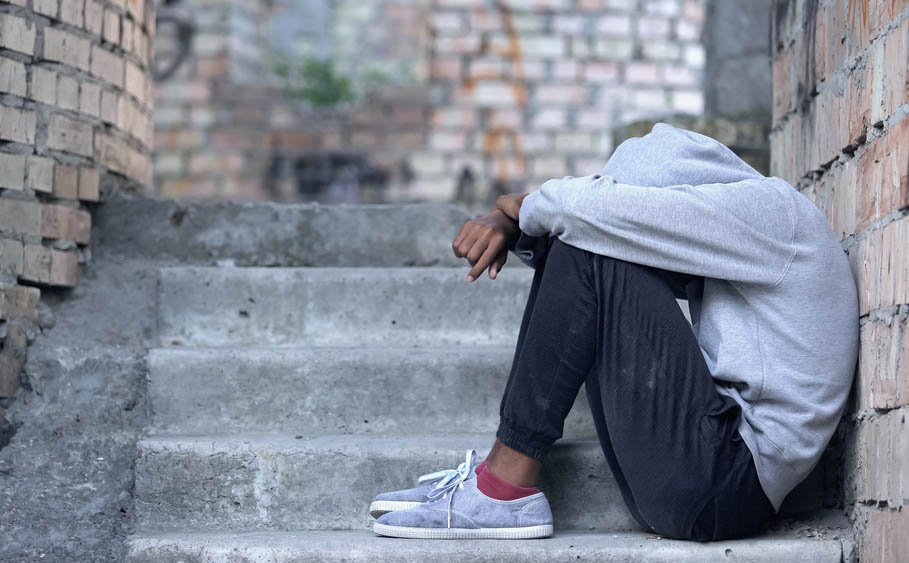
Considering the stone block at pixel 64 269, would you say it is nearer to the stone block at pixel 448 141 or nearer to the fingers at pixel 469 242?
the fingers at pixel 469 242

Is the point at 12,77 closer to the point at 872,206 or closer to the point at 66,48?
the point at 66,48

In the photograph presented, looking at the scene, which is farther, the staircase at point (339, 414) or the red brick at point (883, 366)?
the staircase at point (339, 414)

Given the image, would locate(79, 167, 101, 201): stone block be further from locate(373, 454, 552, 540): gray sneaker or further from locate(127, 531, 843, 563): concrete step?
locate(373, 454, 552, 540): gray sneaker

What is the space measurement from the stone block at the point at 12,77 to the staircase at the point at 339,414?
551mm

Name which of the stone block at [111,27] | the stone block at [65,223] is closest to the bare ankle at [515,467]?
the stone block at [65,223]

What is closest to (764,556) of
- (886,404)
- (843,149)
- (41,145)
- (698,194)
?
(886,404)

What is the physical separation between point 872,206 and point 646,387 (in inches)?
19.7

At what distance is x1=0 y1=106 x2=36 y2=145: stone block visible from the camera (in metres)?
2.22

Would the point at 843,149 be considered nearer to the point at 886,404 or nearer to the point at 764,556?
the point at 886,404

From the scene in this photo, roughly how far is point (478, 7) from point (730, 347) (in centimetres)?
613

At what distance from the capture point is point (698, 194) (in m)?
1.64

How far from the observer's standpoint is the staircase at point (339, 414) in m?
1.77

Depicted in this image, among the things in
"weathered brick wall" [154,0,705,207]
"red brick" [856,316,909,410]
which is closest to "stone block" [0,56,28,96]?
"red brick" [856,316,909,410]

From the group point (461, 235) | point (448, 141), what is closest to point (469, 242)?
point (461, 235)
